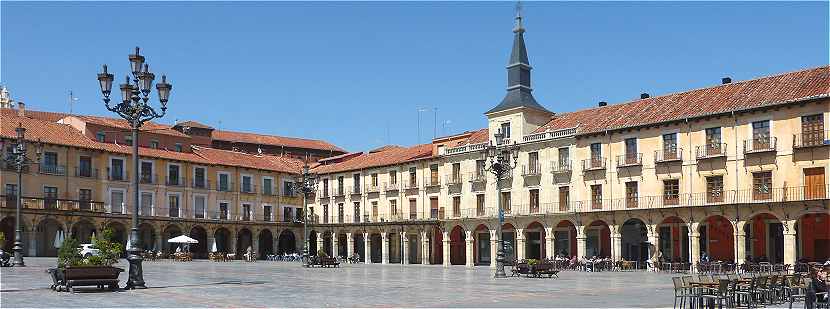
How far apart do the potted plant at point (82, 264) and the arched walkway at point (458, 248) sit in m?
39.8

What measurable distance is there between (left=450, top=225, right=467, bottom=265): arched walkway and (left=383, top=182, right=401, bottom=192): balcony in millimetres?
5418

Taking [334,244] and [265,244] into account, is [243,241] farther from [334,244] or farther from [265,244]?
[334,244]

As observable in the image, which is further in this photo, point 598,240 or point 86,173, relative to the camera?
point 86,173

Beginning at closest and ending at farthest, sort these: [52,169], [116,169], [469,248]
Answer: [469,248], [52,169], [116,169]

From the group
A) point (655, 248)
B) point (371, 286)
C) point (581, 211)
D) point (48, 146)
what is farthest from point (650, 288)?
point (48, 146)

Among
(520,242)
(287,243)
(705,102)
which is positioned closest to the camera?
(705,102)

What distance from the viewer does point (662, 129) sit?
45812 mm

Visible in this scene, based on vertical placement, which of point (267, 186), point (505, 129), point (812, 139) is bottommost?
point (267, 186)

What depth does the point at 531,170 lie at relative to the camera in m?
52.9

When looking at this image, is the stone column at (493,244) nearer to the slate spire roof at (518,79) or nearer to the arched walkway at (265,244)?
the slate spire roof at (518,79)

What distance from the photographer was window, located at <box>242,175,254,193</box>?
230ft

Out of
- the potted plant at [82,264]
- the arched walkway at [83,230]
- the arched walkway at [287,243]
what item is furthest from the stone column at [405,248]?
the potted plant at [82,264]

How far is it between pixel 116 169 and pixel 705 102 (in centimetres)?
3947

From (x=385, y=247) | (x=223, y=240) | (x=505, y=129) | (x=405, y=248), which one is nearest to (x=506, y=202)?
(x=505, y=129)
